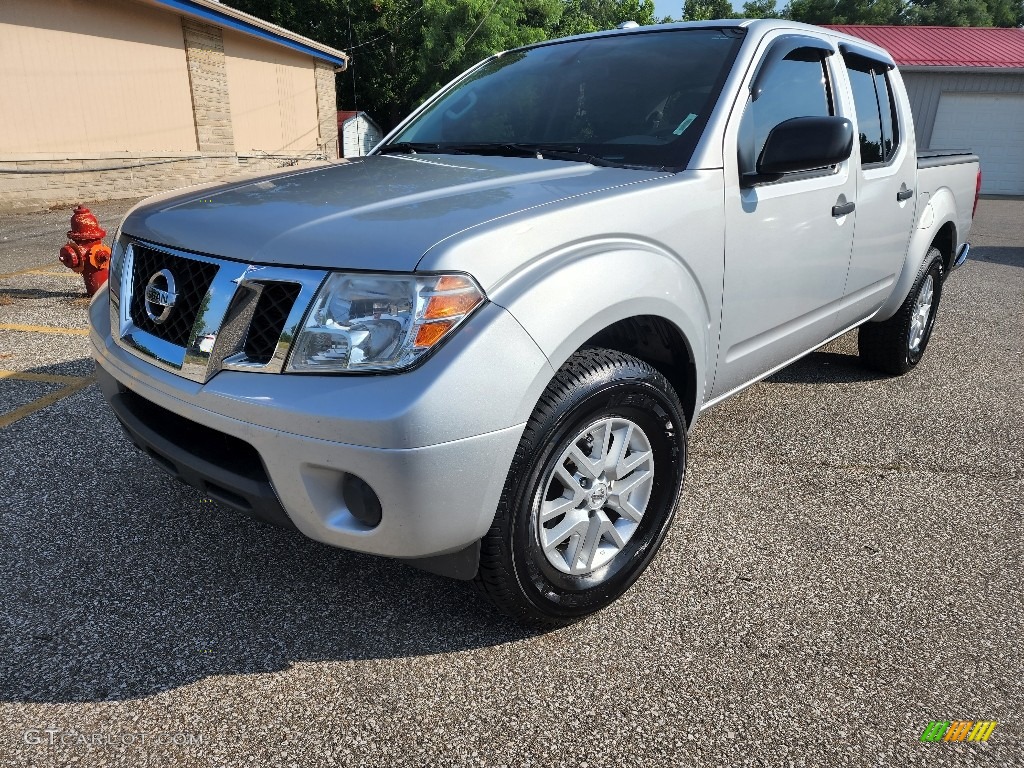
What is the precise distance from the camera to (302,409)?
1716mm

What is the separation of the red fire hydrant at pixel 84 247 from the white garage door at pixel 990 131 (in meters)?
22.3

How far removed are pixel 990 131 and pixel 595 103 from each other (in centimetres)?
2332

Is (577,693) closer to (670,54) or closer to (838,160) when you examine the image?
(838,160)

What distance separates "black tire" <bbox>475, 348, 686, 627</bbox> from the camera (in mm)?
1925

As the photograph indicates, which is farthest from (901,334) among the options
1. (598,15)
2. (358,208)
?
(598,15)

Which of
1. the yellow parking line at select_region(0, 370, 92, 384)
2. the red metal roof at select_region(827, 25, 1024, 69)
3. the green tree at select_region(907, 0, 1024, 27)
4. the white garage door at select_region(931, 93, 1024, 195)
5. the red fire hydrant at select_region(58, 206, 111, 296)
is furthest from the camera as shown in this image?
the green tree at select_region(907, 0, 1024, 27)

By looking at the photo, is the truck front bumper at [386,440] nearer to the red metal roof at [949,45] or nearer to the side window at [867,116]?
the side window at [867,116]

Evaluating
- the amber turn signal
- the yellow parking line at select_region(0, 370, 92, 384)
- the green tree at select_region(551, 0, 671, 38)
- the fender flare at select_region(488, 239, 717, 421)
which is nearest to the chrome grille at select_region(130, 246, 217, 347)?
the amber turn signal

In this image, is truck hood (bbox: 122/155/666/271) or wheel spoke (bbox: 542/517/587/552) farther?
wheel spoke (bbox: 542/517/587/552)

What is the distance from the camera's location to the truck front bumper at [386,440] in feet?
5.50

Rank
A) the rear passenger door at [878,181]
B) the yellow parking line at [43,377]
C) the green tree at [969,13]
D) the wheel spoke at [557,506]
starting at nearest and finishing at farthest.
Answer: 1. the wheel spoke at [557,506]
2. the rear passenger door at [878,181]
3. the yellow parking line at [43,377]
4. the green tree at [969,13]

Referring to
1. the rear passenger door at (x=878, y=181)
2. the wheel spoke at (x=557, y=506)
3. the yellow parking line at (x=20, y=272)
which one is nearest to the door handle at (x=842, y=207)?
the rear passenger door at (x=878, y=181)

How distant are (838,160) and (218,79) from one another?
16723mm

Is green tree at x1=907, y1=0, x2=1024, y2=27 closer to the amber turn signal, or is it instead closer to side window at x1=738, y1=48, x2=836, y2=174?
side window at x1=738, y1=48, x2=836, y2=174
